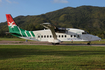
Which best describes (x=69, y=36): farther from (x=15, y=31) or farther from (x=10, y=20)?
(x=10, y=20)

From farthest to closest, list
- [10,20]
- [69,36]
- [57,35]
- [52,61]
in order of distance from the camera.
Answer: [10,20], [57,35], [69,36], [52,61]

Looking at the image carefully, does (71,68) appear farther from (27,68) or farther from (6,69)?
(6,69)

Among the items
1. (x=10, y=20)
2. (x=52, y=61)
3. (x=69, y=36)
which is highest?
(x=10, y=20)

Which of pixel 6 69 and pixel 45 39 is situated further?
pixel 45 39

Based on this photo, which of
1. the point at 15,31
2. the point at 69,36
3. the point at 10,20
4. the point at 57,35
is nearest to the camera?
the point at 69,36

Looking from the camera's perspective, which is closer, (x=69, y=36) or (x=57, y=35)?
(x=69, y=36)

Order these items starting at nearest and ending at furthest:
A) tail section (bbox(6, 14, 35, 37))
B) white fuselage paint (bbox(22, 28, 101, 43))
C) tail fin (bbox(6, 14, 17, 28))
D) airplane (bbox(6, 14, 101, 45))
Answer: airplane (bbox(6, 14, 101, 45)) < white fuselage paint (bbox(22, 28, 101, 43)) < tail fin (bbox(6, 14, 17, 28)) < tail section (bbox(6, 14, 35, 37))

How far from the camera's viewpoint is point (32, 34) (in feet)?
94.9

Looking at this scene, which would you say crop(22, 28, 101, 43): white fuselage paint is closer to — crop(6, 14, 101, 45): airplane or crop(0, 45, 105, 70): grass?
crop(6, 14, 101, 45): airplane

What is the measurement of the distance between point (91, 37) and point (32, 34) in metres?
12.9

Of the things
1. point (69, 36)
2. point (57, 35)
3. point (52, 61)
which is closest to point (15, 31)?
point (57, 35)

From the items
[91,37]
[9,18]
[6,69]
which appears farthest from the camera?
[9,18]

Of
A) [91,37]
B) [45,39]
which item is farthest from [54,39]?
[91,37]

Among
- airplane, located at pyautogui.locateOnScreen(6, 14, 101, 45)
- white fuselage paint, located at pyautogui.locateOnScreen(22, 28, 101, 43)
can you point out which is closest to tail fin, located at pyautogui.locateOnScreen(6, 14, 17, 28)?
airplane, located at pyautogui.locateOnScreen(6, 14, 101, 45)
